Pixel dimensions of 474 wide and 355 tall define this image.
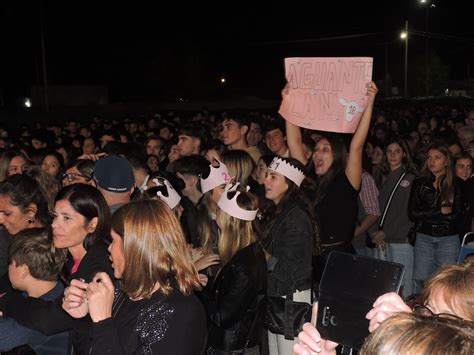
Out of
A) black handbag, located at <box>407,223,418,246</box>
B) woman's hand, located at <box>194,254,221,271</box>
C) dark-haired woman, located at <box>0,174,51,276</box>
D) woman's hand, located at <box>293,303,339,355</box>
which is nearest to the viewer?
woman's hand, located at <box>293,303,339,355</box>

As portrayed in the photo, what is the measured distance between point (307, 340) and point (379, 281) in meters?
0.34

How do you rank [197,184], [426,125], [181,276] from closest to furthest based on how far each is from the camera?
[181,276] < [197,184] < [426,125]

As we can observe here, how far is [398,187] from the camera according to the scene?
25.5 ft

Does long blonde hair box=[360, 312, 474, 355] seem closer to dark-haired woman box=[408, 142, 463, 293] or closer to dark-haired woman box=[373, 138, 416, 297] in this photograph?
dark-haired woman box=[408, 142, 463, 293]

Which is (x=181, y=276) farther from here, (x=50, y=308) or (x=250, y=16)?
(x=250, y=16)

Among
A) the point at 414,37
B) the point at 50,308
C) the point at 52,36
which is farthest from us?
the point at 414,37

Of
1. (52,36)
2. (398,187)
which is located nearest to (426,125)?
(398,187)

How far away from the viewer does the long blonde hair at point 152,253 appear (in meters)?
3.22

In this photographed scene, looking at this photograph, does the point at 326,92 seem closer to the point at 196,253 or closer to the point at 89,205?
the point at 196,253

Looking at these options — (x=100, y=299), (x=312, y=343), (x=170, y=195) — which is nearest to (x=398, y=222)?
(x=170, y=195)

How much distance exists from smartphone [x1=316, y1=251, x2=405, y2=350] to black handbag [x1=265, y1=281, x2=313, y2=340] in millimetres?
2260

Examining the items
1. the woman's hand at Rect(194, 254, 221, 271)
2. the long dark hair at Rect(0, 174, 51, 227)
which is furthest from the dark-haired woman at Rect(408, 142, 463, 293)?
the long dark hair at Rect(0, 174, 51, 227)

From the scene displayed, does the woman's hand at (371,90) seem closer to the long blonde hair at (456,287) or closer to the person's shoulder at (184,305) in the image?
the person's shoulder at (184,305)

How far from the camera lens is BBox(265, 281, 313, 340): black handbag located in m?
4.57
